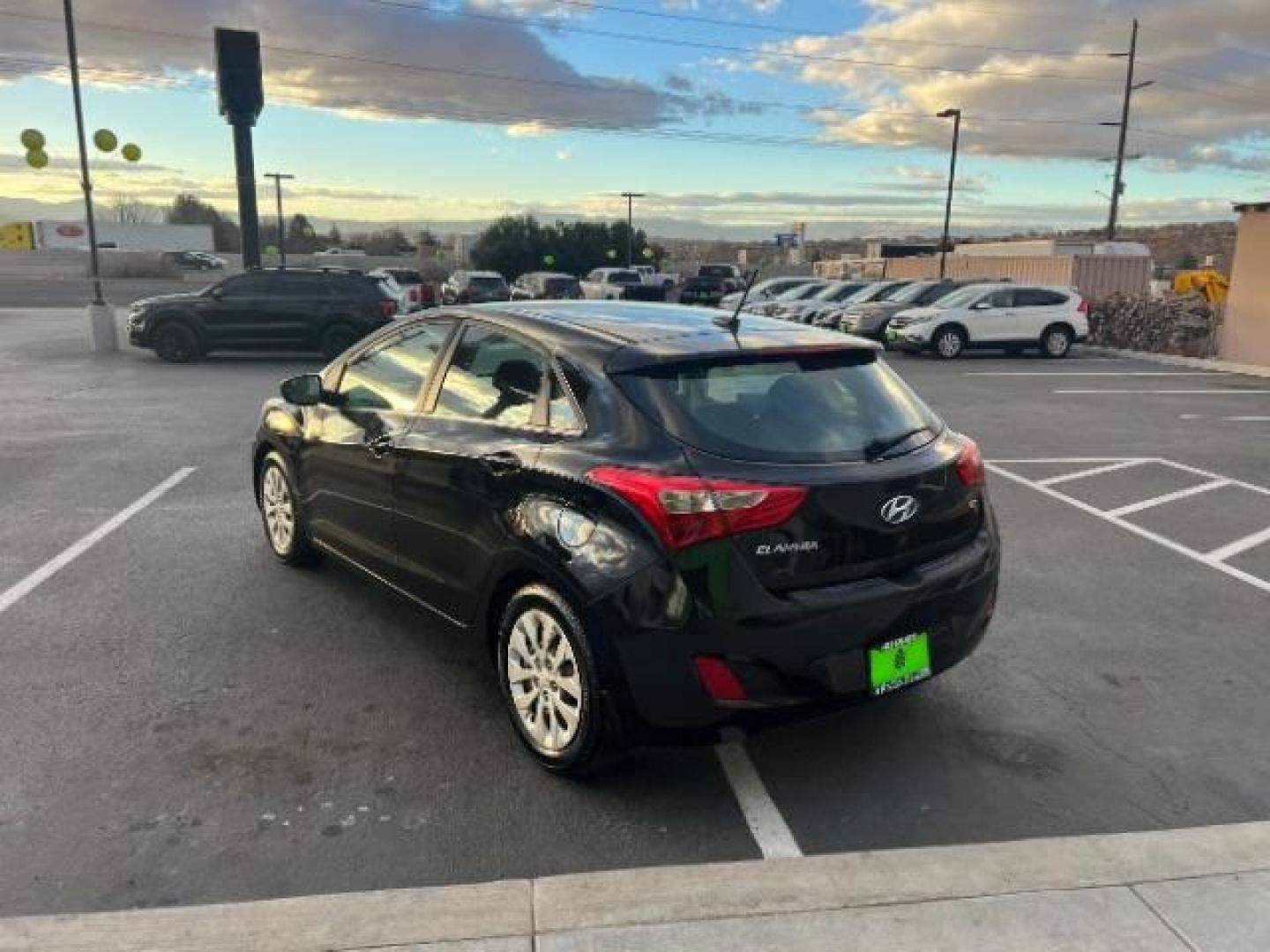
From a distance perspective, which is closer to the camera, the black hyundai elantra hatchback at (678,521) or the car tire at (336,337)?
the black hyundai elantra hatchback at (678,521)

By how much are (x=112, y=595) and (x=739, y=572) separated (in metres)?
3.81

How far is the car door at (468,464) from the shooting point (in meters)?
3.59

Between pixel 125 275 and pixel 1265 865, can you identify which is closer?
pixel 1265 865

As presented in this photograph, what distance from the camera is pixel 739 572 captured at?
3.02 m

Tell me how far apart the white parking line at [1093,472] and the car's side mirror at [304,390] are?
6006mm

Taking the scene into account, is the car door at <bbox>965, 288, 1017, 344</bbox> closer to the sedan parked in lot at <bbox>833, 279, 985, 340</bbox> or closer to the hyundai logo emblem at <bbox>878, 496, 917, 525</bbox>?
the sedan parked in lot at <bbox>833, 279, 985, 340</bbox>

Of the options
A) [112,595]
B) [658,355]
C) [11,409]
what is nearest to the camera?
[658,355]

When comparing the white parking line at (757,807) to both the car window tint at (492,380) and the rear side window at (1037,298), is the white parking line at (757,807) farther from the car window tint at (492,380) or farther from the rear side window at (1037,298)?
the rear side window at (1037,298)

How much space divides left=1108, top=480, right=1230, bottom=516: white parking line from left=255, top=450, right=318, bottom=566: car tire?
5.68m

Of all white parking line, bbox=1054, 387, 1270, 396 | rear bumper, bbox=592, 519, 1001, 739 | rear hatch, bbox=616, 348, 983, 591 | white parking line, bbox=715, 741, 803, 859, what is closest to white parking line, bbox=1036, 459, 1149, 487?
rear hatch, bbox=616, 348, 983, 591

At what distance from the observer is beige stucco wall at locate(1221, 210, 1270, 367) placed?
1852 cm

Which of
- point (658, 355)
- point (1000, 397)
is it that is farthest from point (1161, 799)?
point (1000, 397)

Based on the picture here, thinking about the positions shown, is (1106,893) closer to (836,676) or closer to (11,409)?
(836,676)

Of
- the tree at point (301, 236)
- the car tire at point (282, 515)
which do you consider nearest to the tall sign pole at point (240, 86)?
the car tire at point (282, 515)
